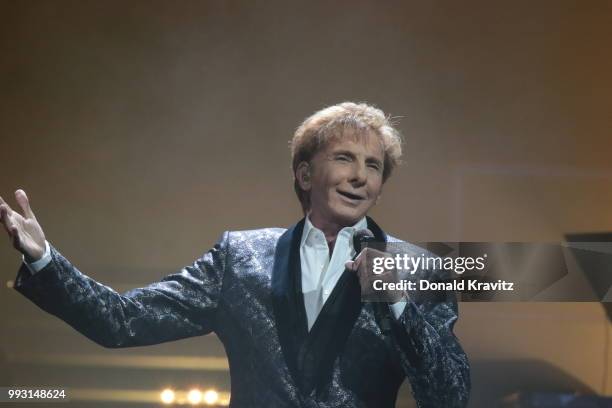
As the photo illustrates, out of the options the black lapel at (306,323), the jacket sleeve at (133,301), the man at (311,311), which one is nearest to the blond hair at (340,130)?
the man at (311,311)

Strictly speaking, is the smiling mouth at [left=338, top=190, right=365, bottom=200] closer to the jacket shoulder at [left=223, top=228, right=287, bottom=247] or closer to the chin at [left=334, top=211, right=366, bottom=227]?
the chin at [left=334, top=211, right=366, bottom=227]

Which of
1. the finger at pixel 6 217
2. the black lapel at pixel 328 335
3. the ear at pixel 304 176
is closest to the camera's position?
the finger at pixel 6 217

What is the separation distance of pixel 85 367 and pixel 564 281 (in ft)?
5.38

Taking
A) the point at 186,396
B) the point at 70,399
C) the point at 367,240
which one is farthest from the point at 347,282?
the point at 70,399

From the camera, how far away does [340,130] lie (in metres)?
2.61

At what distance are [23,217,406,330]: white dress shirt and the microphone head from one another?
0.01 meters

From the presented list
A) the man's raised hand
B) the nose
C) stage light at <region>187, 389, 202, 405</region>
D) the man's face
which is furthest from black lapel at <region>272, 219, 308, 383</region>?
the man's raised hand

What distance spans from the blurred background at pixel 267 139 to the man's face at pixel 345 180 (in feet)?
0.30

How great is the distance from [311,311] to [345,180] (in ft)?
1.43

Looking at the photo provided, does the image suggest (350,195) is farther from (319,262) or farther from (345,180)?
(319,262)

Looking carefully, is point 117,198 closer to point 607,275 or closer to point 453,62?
point 453,62

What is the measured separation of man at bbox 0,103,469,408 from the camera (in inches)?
91.1

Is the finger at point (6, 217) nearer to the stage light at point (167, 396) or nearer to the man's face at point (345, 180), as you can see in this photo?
the stage light at point (167, 396)

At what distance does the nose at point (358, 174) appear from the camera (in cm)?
257
